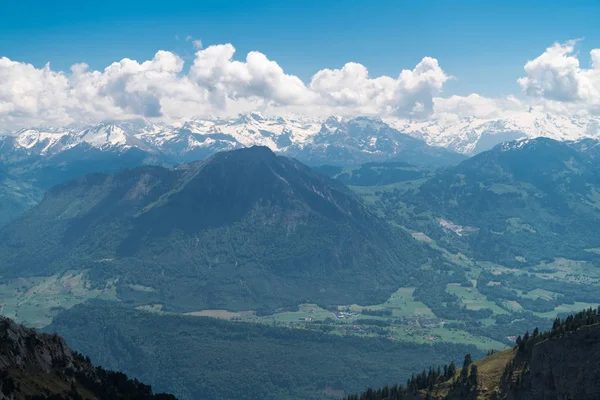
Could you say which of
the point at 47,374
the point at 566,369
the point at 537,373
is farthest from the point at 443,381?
the point at 47,374

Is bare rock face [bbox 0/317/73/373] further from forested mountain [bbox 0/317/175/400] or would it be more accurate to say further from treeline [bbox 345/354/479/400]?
treeline [bbox 345/354/479/400]

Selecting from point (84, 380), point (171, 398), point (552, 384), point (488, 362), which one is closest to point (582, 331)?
point (552, 384)

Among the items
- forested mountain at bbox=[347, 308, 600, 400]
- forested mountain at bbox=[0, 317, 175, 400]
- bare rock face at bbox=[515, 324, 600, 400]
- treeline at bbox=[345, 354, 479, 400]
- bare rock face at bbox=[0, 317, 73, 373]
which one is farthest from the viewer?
treeline at bbox=[345, 354, 479, 400]

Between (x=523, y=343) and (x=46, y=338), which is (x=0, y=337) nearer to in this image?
(x=46, y=338)

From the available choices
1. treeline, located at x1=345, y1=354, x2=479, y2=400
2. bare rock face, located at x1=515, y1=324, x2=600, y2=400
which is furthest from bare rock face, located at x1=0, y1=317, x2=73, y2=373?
bare rock face, located at x1=515, y1=324, x2=600, y2=400

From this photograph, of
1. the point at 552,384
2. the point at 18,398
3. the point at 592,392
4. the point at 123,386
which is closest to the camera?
the point at 18,398

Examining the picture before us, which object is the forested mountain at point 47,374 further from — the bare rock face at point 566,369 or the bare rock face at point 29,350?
the bare rock face at point 566,369
